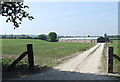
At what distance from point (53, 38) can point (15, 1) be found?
113 m

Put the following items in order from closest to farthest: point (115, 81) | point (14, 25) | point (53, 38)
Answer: point (115, 81) → point (14, 25) → point (53, 38)

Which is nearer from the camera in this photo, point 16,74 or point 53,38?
point 16,74

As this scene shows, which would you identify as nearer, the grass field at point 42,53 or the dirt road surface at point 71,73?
the dirt road surface at point 71,73

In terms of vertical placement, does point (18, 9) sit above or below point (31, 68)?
above

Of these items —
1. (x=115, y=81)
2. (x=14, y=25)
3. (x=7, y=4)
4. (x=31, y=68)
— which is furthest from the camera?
(x=14, y=25)

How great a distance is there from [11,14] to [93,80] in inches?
272

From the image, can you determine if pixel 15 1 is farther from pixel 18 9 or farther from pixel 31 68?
pixel 31 68

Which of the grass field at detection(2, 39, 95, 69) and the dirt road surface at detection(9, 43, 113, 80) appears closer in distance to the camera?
the dirt road surface at detection(9, 43, 113, 80)

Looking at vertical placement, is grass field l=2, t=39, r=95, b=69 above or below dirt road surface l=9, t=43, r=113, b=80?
below

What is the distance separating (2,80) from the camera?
559 centimetres

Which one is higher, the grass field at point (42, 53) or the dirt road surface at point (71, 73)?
the dirt road surface at point (71, 73)

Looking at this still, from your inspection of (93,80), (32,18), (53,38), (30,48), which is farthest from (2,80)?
(53,38)

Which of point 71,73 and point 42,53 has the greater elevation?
point 71,73

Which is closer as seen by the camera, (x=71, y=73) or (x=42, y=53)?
(x=71, y=73)
